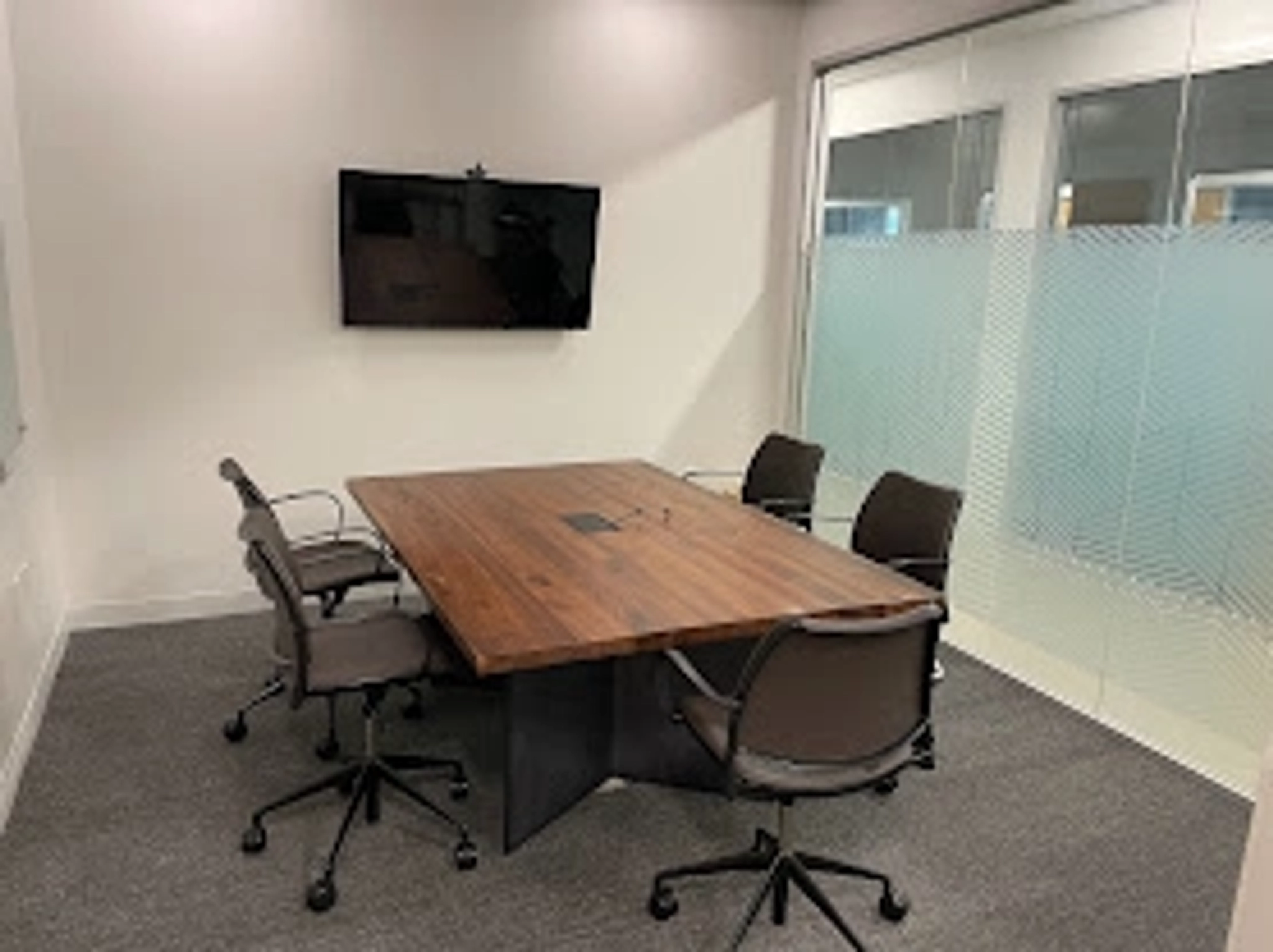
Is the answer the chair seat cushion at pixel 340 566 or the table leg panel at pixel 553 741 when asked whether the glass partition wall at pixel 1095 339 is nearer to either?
the table leg panel at pixel 553 741

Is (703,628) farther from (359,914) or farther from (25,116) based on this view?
(25,116)

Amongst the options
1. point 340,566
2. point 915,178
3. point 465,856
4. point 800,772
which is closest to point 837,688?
point 800,772

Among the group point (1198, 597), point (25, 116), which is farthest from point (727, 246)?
point (25, 116)

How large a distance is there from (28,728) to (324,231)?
2260mm

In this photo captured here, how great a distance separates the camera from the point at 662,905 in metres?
2.34

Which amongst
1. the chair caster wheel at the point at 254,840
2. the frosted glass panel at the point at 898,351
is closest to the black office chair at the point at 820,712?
the chair caster wheel at the point at 254,840

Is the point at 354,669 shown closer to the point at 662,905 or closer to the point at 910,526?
the point at 662,905

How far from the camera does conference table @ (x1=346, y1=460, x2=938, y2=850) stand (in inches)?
88.5

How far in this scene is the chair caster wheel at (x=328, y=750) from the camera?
306cm

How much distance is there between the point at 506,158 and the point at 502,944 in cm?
338

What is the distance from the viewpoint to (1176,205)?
310cm

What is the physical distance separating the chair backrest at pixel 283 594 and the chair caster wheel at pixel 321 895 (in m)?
0.44

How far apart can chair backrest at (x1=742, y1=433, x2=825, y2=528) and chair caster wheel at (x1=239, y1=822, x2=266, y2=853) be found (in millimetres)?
2169

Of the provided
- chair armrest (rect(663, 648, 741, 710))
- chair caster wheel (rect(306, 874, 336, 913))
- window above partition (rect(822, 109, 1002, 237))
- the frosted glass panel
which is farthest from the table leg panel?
window above partition (rect(822, 109, 1002, 237))
